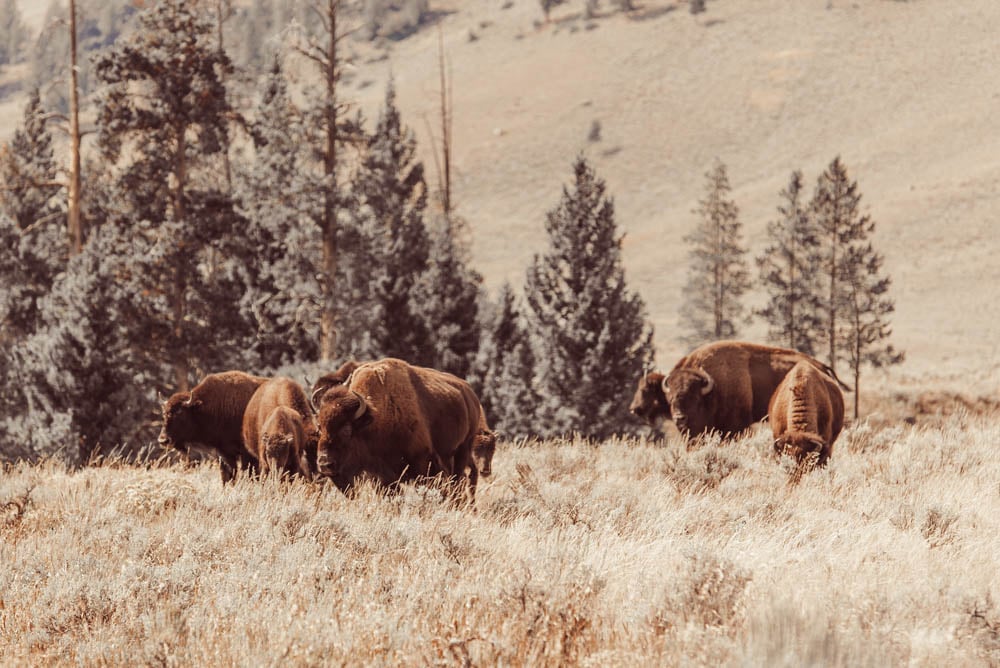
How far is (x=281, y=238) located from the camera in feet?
78.1

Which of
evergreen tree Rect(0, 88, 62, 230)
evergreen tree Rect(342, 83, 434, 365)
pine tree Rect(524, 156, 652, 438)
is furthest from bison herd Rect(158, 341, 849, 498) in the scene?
evergreen tree Rect(0, 88, 62, 230)

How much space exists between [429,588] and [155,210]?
66.3 feet

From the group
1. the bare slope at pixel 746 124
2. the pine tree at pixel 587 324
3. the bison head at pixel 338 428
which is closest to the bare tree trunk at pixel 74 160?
the pine tree at pixel 587 324

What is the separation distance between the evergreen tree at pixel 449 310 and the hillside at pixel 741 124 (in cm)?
2464

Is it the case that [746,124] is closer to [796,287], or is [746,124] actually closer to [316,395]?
[796,287]

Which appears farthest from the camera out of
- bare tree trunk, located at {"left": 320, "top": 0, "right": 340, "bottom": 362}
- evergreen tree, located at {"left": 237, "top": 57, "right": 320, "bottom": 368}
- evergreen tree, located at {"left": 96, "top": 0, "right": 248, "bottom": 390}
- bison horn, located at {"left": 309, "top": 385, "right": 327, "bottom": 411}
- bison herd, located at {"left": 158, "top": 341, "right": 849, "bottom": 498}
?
evergreen tree, located at {"left": 237, "top": 57, "right": 320, "bottom": 368}

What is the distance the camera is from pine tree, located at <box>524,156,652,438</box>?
87.2 ft

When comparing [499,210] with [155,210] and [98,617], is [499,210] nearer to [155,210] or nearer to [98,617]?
[155,210]

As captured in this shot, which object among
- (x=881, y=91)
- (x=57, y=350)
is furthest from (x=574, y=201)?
(x=881, y=91)

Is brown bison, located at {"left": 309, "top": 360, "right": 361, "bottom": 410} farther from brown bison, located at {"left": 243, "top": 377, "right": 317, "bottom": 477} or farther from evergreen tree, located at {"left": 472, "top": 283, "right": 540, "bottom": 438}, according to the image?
evergreen tree, located at {"left": 472, "top": 283, "right": 540, "bottom": 438}

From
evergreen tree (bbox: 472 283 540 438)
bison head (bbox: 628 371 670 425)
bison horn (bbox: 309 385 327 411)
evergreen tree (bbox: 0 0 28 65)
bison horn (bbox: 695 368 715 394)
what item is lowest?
evergreen tree (bbox: 472 283 540 438)

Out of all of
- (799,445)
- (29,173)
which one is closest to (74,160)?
(29,173)

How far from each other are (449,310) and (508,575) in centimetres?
2434

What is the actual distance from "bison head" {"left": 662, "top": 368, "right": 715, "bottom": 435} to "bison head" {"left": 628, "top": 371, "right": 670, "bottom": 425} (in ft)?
2.82
